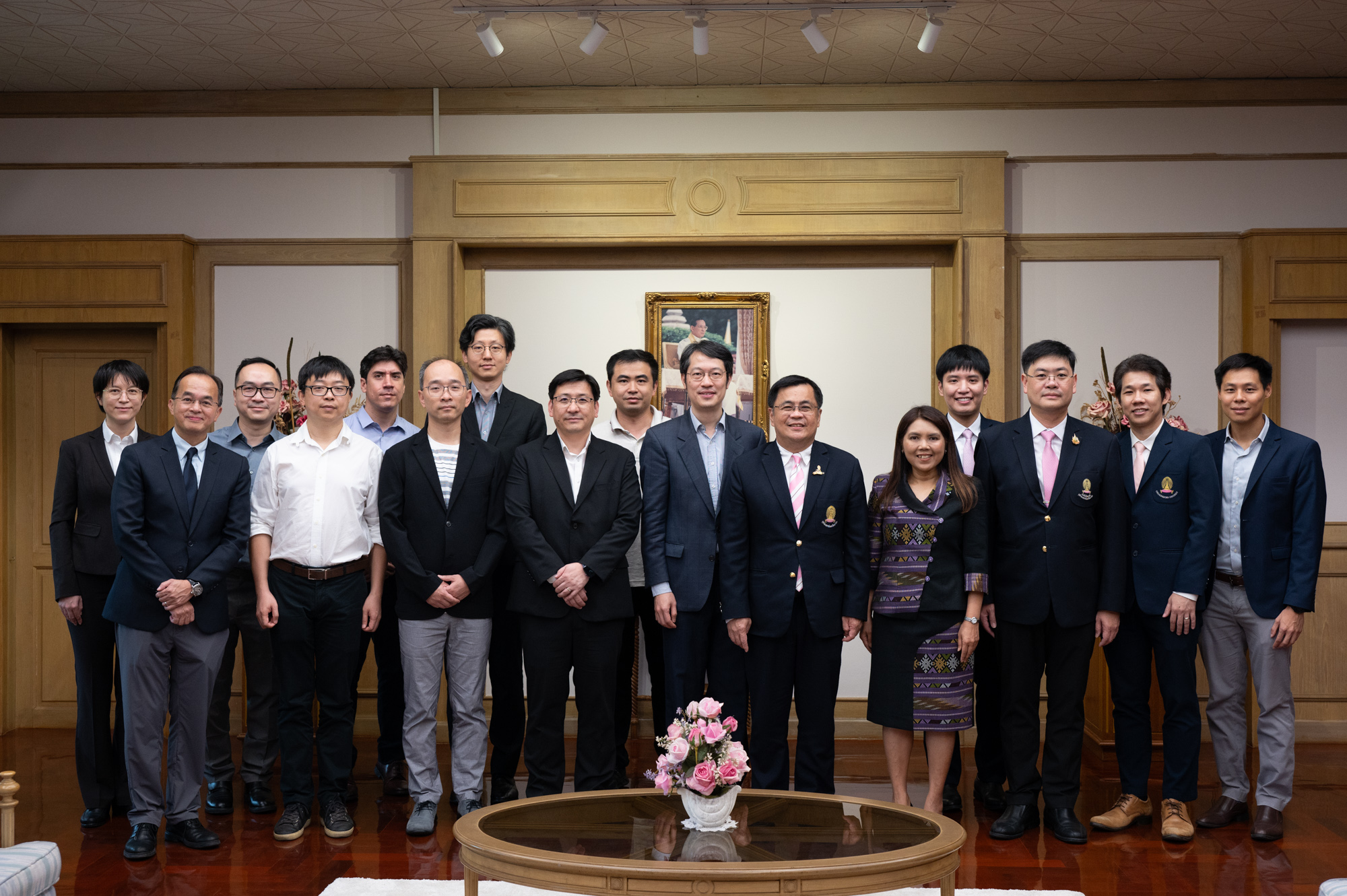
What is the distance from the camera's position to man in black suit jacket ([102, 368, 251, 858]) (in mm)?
3562

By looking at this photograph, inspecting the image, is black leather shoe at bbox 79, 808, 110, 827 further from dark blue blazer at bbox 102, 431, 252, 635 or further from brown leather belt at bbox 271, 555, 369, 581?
brown leather belt at bbox 271, 555, 369, 581

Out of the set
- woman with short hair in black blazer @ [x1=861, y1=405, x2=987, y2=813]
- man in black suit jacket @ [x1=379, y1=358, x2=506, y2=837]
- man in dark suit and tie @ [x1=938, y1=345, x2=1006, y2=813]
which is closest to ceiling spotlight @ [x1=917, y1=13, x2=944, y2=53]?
man in dark suit and tie @ [x1=938, y1=345, x2=1006, y2=813]

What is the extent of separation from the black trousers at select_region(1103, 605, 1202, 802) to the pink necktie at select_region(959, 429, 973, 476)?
75 centimetres

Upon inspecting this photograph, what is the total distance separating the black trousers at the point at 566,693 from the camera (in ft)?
12.4

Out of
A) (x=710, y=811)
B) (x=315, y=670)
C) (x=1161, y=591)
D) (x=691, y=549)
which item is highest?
(x=691, y=549)

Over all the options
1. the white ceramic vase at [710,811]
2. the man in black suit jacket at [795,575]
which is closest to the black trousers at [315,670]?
the man in black suit jacket at [795,575]

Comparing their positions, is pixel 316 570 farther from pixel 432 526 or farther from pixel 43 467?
pixel 43 467

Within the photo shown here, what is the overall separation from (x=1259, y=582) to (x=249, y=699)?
3803 millimetres

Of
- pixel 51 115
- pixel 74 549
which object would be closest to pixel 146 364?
pixel 51 115

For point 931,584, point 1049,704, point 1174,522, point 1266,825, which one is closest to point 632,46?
point 931,584

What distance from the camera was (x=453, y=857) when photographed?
3.58m

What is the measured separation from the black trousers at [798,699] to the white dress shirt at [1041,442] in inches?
35.9

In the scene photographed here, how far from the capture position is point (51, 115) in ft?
18.1

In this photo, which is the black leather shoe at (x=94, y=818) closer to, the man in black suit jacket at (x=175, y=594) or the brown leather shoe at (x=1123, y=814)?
the man in black suit jacket at (x=175, y=594)
